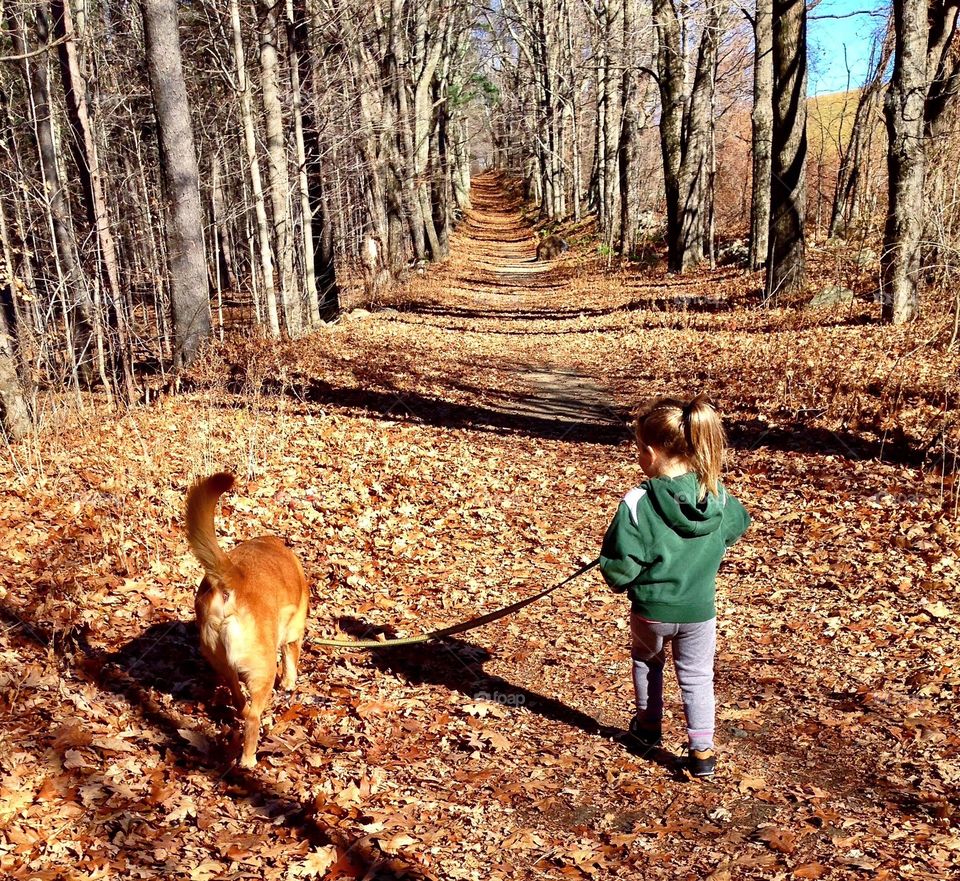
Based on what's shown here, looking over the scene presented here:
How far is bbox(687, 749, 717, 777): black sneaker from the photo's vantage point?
155 inches

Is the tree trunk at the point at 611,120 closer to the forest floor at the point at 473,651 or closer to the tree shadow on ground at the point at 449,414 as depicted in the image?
the tree shadow on ground at the point at 449,414

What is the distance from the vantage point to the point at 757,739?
14.3 ft

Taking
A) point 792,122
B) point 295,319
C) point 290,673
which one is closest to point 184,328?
point 295,319

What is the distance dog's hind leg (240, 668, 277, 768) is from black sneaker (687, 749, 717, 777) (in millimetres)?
2247

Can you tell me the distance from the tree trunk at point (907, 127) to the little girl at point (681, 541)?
9392 millimetres

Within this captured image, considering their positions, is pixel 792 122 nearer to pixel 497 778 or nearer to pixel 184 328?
pixel 184 328

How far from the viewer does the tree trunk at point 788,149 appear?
49.7 ft

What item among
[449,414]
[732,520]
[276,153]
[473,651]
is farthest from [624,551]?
[276,153]

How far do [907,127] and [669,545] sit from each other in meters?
10.6

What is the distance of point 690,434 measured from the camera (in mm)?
3652

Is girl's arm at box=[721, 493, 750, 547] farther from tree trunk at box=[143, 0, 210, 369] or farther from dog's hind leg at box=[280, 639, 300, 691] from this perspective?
tree trunk at box=[143, 0, 210, 369]

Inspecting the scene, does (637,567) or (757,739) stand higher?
(637,567)

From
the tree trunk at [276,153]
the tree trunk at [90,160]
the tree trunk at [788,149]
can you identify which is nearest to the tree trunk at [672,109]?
the tree trunk at [788,149]

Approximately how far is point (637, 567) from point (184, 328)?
1003 centimetres
